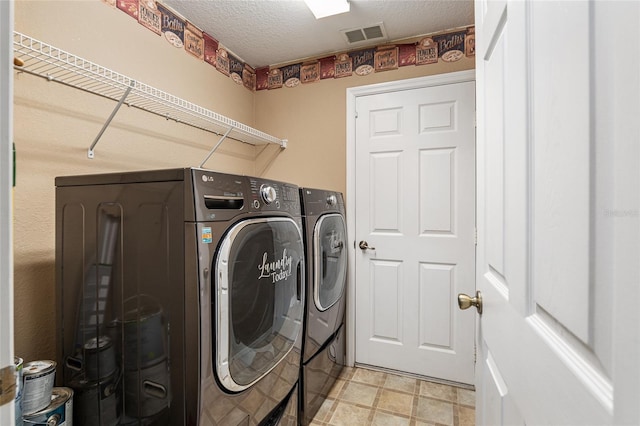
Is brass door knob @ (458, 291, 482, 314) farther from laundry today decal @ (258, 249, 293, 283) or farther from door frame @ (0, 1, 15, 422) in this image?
door frame @ (0, 1, 15, 422)

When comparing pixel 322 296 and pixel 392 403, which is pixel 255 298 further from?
pixel 392 403

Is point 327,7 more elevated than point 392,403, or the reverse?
point 327,7

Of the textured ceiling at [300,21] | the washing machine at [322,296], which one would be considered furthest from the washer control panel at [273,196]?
the textured ceiling at [300,21]

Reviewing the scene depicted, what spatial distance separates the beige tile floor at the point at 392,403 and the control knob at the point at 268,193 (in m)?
1.37

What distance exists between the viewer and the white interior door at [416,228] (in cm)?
215

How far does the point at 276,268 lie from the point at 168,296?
44 cm

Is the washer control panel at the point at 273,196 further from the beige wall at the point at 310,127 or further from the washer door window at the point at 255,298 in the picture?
the beige wall at the point at 310,127

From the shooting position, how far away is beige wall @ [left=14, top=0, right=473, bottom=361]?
1.27 meters

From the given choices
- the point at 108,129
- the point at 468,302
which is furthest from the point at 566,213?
the point at 108,129

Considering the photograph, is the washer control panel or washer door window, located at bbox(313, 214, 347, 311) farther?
washer door window, located at bbox(313, 214, 347, 311)

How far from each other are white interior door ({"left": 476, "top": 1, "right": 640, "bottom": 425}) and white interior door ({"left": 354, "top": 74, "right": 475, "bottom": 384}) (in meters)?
1.46

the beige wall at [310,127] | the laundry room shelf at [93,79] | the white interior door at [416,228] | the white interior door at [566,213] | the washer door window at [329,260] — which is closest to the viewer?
the white interior door at [566,213]

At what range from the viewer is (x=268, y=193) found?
4.20 ft

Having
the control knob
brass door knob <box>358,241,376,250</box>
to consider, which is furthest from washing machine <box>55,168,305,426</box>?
brass door knob <box>358,241,376,250</box>
